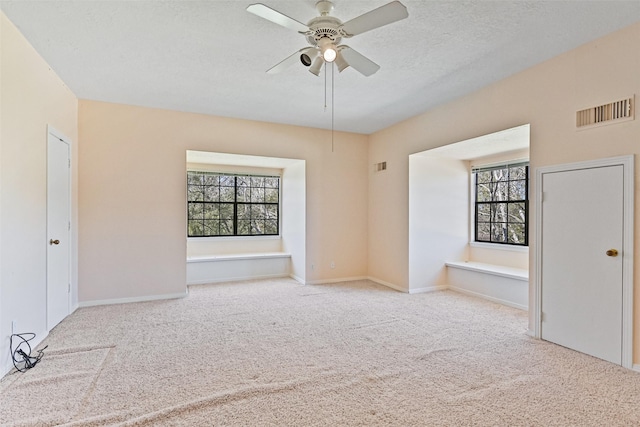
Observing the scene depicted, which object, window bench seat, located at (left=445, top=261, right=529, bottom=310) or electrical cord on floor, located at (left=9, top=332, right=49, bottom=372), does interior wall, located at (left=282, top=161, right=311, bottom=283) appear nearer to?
window bench seat, located at (left=445, top=261, right=529, bottom=310)

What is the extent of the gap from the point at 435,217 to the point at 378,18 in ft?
12.9

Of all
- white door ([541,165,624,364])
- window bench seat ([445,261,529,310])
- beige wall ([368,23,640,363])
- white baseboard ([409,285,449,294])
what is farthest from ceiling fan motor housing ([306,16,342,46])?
white baseboard ([409,285,449,294])

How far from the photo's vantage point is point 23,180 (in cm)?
290

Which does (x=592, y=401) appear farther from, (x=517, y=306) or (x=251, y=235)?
(x=251, y=235)

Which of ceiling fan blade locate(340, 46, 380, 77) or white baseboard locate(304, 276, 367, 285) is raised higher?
ceiling fan blade locate(340, 46, 380, 77)

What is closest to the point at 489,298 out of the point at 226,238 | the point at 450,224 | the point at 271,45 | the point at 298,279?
the point at 450,224

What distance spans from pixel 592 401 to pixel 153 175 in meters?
5.31

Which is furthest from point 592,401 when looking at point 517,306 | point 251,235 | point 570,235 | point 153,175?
point 251,235

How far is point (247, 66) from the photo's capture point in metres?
3.46

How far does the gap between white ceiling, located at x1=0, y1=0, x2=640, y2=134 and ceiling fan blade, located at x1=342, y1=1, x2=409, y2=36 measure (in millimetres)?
242

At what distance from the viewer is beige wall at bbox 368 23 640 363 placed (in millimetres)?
2750

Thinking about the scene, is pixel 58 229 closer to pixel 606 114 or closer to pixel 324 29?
pixel 324 29

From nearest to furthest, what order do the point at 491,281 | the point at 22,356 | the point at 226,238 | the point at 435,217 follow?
the point at 22,356 < the point at 491,281 < the point at 435,217 < the point at 226,238

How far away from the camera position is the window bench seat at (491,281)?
4449 mm
